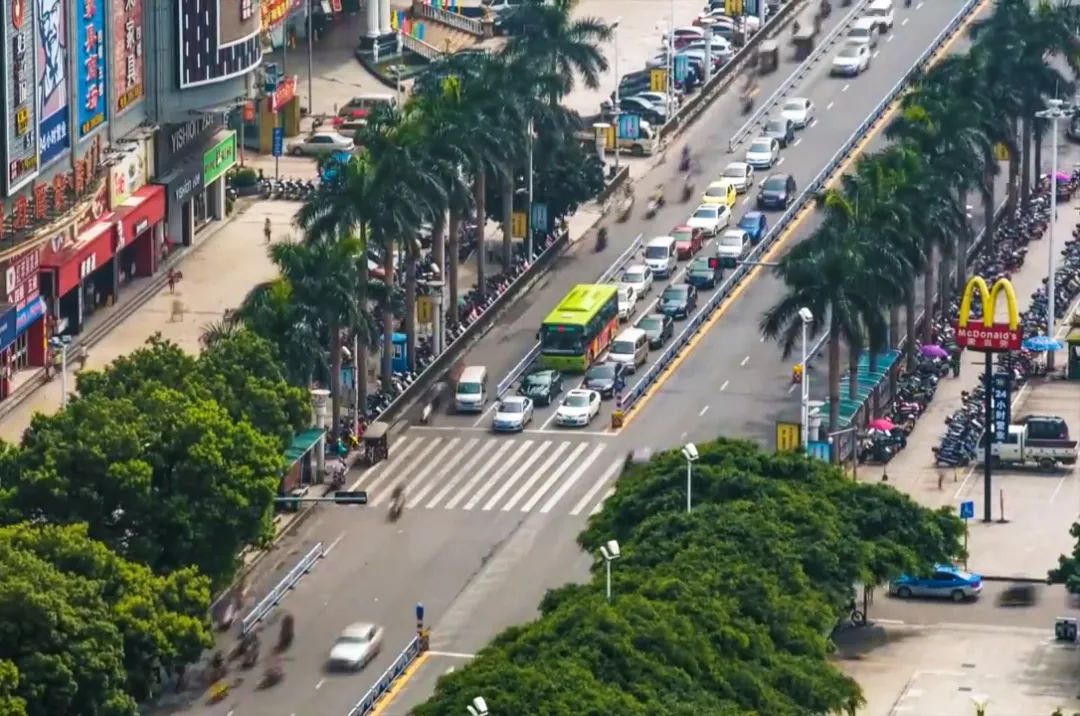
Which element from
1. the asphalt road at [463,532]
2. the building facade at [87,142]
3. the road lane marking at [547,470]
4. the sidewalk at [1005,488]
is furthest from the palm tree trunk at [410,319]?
the sidewalk at [1005,488]

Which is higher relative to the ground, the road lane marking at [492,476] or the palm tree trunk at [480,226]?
the palm tree trunk at [480,226]

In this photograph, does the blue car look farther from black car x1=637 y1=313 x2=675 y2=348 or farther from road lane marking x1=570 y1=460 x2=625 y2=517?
black car x1=637 y1=313 x2=675 y2=348

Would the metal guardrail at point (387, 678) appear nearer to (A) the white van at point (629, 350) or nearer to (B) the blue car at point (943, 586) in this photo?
(B) the blue car at point (943, 586)

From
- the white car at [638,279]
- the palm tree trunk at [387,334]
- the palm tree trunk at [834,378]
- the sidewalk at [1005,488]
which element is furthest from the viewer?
the white car at [638,279]

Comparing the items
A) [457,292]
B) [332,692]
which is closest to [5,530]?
[332,692]

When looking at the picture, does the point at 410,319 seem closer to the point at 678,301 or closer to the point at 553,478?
the point at 678,301

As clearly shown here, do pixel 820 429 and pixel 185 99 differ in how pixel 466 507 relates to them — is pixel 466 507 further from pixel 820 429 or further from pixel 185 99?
pixel 185 99
